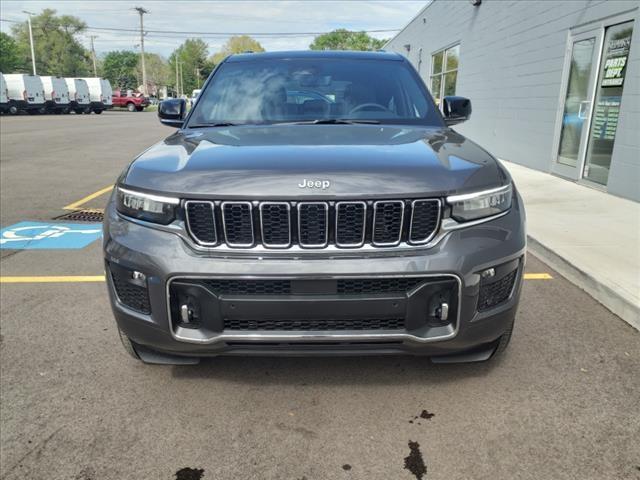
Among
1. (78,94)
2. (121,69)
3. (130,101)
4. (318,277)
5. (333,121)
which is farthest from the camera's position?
(121,69)

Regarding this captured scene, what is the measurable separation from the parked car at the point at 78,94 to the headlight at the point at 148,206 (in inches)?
1753

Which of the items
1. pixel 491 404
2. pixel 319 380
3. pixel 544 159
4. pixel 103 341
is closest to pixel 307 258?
pixel 319 380

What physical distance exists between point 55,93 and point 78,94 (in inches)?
119

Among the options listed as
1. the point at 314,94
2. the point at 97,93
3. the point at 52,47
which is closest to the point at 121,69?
the point at 52,47

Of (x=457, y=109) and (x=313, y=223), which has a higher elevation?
(x=457, y=109)

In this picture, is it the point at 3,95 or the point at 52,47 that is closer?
the point at 3,95

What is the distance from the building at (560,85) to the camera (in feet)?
25.1

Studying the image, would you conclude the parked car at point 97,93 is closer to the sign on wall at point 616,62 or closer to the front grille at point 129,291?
the sign on wall at point 616,62

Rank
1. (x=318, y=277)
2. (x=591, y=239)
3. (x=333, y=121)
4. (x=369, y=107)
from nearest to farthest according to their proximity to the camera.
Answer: (x=318, y=277)
(x=333, y=121)
(x=369, y=107)
(x=591, y=239)

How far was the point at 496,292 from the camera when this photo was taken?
8.54ft

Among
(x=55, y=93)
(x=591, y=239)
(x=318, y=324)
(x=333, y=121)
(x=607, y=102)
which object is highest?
(x=607, y=102)

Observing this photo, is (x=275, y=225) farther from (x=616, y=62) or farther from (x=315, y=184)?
(x=616, y=62)

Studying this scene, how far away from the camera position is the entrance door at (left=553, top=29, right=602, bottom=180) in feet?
28.3

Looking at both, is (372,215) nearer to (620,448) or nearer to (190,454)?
(190,454)
